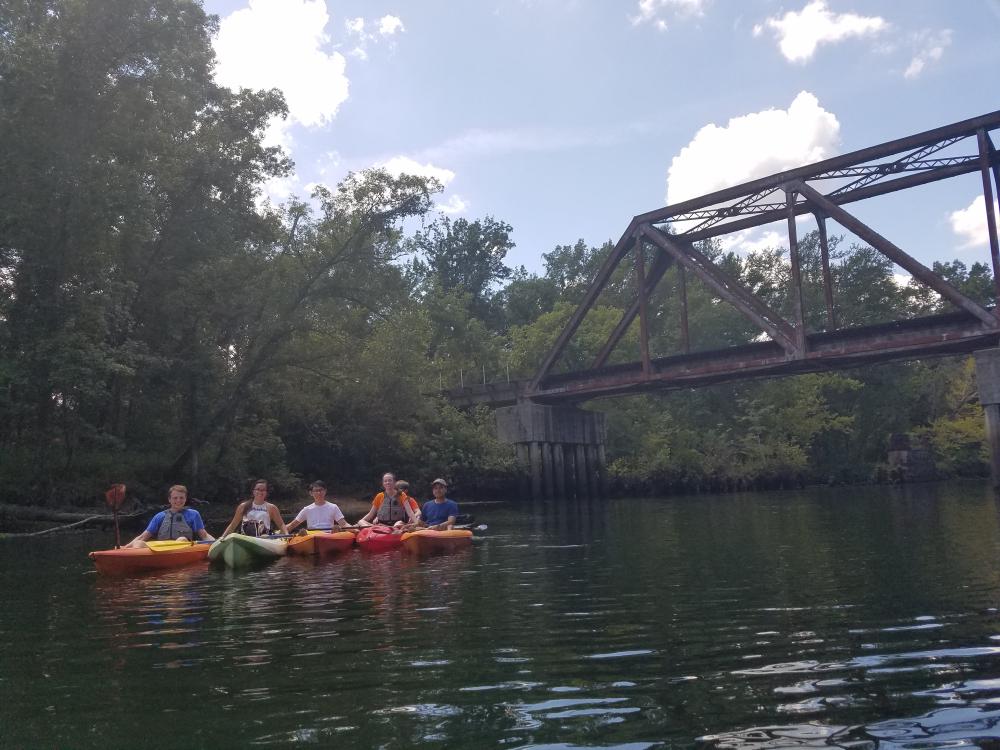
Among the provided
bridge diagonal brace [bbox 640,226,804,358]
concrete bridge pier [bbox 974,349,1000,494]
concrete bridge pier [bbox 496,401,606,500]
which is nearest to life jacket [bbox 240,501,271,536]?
bridge diagonal brace [bbox 640,226,804,358]

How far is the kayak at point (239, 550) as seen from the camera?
13.5 m

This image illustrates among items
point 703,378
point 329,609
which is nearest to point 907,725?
point 329,609

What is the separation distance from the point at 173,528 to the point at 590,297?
30498 millimetres

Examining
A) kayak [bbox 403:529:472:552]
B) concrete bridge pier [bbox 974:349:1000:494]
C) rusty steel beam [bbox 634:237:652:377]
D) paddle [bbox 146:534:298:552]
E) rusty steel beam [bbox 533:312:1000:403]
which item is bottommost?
kayak [bbox 403:529:472:552]

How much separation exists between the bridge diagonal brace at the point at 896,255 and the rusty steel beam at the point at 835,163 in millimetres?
660

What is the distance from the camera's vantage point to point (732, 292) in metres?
36.9

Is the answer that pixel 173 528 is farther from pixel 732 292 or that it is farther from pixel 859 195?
pixel 859 195

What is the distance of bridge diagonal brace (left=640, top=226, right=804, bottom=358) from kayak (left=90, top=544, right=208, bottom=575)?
26.0 metres

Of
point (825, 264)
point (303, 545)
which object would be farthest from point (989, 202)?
point (303, 545)

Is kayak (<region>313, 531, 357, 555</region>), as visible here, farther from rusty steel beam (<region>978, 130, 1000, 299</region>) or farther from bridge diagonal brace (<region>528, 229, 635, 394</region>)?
bridge diagonal brace (<region>528, 229, 635, 394</region>)

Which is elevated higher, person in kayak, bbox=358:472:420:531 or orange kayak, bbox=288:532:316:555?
person in kayak, bbox=358:472:420:531

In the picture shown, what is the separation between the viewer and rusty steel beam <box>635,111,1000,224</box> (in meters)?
31.7

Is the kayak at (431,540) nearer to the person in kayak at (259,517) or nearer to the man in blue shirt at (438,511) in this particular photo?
the man in blue shirt at (438,511)

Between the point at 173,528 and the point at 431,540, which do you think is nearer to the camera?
the point at 173,528
